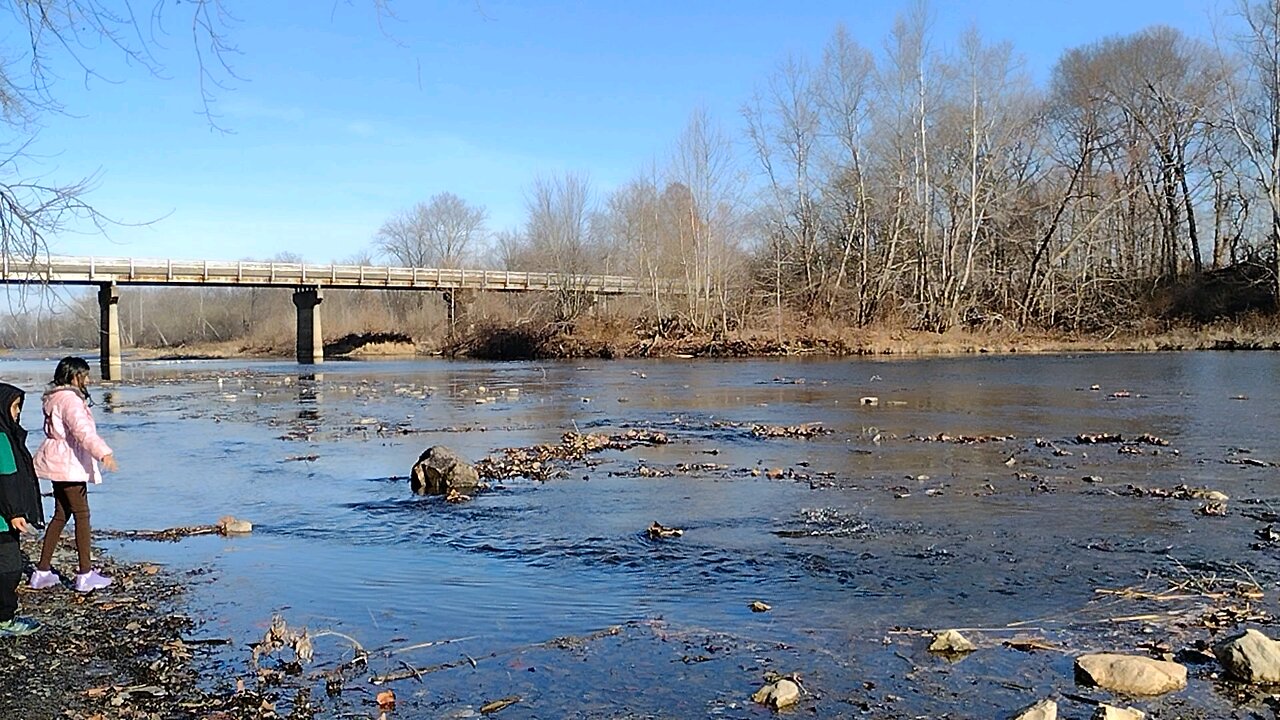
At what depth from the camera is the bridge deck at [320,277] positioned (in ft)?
212

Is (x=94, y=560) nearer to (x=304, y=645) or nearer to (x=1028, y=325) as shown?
(x=304, y=645)

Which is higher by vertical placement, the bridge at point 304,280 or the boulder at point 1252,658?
the bridge at point 304,280

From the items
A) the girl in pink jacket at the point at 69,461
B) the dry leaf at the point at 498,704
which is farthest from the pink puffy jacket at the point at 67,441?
the dry leaf at the point at 498,704

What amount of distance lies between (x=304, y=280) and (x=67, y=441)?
71.2m

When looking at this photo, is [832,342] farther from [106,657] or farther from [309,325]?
[106,657]

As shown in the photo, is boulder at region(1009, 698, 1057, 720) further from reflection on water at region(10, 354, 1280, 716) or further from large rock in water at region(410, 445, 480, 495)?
large rock in water at region(410, 445, 480, 495)

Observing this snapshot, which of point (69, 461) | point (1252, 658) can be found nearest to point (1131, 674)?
point (1252, 658)

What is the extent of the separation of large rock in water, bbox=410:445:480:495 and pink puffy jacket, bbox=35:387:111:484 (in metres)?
4.67

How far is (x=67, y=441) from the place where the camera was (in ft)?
24.8

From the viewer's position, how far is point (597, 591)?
7406 mm

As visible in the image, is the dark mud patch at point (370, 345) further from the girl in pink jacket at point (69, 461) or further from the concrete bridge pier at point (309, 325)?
the girl in pink jacket at point (69, 461)

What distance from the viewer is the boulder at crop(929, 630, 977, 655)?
18.8 ft

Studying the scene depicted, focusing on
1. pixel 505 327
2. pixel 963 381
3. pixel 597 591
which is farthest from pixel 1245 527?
pixel 505 327

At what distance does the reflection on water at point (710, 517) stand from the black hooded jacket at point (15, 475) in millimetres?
1284
